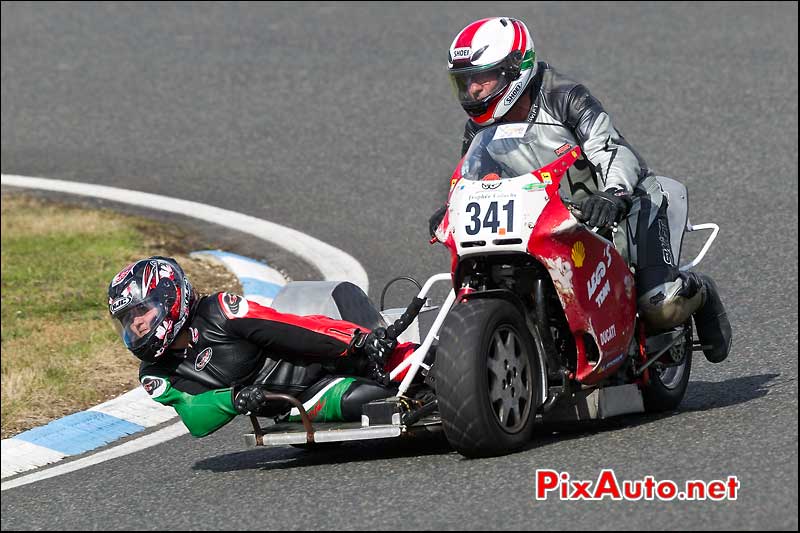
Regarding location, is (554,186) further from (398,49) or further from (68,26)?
(68,26)

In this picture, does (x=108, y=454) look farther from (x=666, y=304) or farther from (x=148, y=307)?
(x=666, y=304)

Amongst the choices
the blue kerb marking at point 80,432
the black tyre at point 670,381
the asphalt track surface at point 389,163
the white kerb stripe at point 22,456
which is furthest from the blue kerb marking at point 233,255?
the black tyre at point 670,381

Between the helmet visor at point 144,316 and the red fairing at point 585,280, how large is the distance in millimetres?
1675

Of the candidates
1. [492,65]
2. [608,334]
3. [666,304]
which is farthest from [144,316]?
[666,304]

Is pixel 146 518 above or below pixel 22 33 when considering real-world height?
below

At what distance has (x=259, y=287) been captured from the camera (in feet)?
31.2

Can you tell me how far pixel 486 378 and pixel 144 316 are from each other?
1611mm

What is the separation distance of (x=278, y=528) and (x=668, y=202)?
2.79 meters

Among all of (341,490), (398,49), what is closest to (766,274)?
(341,490)

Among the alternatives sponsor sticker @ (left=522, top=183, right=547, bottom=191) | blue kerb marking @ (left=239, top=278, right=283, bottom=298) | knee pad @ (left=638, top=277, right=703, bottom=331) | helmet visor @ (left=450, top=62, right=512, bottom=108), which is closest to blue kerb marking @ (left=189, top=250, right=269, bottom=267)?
blue kerb marking @ (left=239, top=278, right=283, bottom=298)

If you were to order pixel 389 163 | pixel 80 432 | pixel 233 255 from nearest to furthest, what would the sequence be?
pixel 80 432 < pixel 233 255 < pixel 389 163

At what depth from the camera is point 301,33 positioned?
50.4ft

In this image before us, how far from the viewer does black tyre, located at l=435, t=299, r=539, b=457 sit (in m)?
5.54

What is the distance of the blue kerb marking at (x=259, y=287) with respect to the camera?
9398 mm
